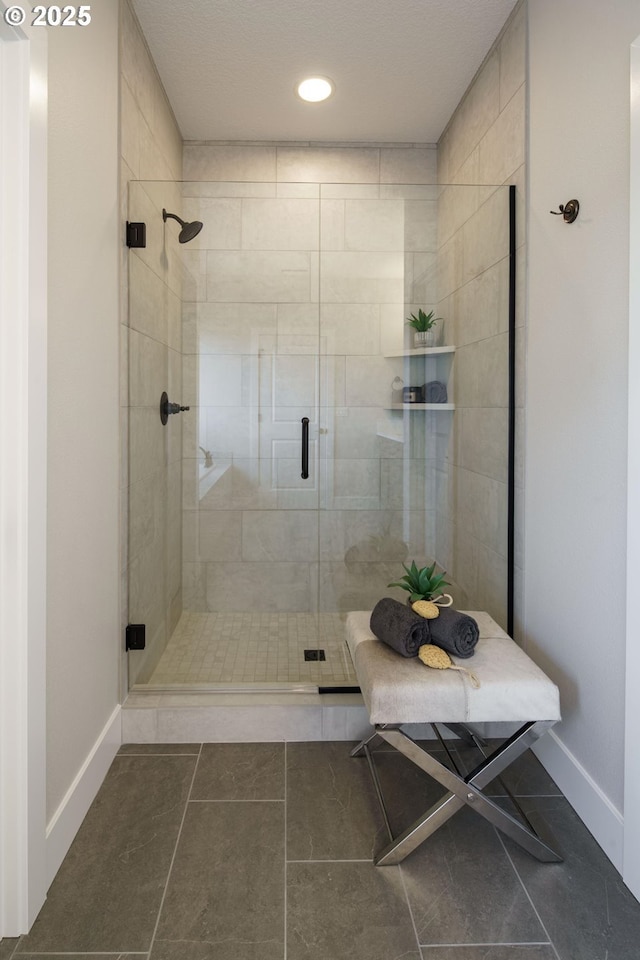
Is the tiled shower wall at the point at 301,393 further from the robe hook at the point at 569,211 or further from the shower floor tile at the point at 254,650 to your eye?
the robe hook at the point at 569,211

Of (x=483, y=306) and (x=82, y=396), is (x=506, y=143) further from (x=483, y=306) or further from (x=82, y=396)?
(x=82, y=396)

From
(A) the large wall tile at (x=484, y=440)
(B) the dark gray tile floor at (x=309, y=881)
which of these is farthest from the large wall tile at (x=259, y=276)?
(B) the dark gray tile floor at (x=309, y=881)

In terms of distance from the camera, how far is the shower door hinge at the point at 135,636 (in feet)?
6.79

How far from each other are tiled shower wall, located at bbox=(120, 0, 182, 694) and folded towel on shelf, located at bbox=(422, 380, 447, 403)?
95cm

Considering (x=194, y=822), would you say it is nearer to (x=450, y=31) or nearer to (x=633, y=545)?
(x=633, y=545)

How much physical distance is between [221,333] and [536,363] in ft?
3.75

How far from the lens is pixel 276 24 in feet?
7.13

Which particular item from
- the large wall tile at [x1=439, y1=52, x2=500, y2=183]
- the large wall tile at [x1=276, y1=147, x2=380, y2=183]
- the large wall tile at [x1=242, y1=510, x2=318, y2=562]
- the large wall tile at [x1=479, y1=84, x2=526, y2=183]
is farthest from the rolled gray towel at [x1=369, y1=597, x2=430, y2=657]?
the large wall tile at [x1=276, y1=147, x2=380, y2=183]

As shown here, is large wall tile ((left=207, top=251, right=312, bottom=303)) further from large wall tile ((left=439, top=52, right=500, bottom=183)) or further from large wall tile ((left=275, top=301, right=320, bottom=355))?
large wall tile ((left=439, top=52, right=500, bottom=183))

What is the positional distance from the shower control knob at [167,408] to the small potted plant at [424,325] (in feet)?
3.03

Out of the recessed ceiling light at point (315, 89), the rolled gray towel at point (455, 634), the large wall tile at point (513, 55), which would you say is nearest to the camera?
the rolled gray towel at point (455, 634)

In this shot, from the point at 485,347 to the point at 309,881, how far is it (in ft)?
5.81

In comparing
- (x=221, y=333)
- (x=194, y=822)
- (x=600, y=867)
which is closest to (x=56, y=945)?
(x=194, y=822)

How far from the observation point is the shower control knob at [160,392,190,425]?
7.32 feet
